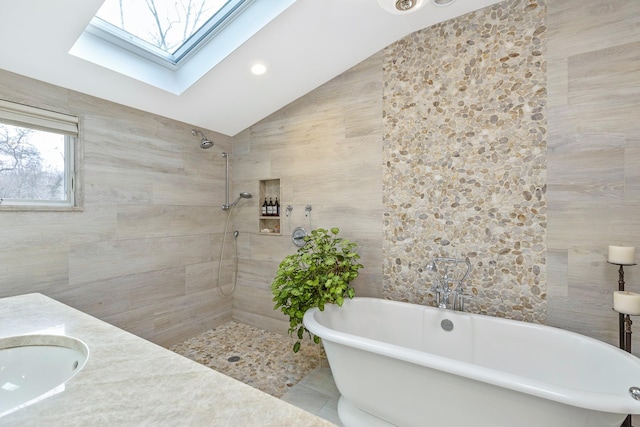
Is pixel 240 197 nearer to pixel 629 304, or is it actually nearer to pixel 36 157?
pixel 36 157

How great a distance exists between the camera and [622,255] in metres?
1.54

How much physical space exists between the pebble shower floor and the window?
159 centimetres

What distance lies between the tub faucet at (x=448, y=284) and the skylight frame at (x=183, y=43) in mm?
2239

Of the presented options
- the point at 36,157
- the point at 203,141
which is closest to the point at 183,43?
the point at 203,141

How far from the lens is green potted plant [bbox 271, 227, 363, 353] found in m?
2.11

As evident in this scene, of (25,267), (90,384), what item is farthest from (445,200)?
(25,267)

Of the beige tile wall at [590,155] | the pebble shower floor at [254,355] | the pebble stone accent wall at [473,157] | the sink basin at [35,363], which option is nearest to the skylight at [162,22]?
the pebble stone accent wall at [473,157]

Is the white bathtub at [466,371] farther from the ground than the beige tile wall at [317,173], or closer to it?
closer to it

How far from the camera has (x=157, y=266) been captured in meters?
2.64

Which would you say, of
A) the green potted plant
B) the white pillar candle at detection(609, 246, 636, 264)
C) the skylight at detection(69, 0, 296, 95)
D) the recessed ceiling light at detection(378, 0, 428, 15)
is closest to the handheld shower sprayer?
the green potted plant

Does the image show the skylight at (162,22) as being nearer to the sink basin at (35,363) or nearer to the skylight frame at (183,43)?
the skylight frame at (183,43)

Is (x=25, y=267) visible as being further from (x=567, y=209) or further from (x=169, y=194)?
(x=567, y=209)

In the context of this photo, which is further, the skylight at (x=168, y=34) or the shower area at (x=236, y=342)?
the shower area at (x=236, y=342)

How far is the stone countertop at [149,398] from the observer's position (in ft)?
1.96
